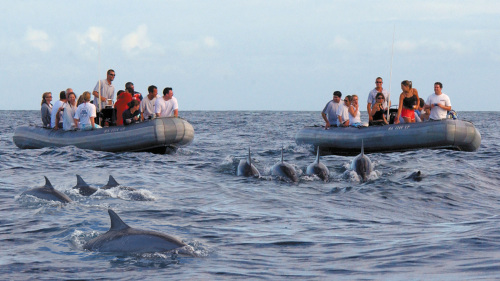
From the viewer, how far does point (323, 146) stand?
20.7m

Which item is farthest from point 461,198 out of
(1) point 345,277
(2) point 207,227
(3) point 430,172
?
(1) point 345,277

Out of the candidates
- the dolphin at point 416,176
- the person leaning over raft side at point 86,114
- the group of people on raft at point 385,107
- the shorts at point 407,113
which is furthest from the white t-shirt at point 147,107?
the dolphin at point 416,176

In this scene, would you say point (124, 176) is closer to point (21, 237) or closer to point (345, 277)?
point (21, 237)

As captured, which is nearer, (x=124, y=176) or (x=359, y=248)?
(x=359, y=248)

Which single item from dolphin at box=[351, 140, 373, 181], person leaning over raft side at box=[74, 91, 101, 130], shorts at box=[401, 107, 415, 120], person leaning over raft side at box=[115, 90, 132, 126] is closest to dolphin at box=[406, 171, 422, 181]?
dolphin at box=[351, 140, 373, 181]

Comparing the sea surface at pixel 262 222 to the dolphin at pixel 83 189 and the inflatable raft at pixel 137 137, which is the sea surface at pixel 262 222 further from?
the inflatable raft at pixel 137 137

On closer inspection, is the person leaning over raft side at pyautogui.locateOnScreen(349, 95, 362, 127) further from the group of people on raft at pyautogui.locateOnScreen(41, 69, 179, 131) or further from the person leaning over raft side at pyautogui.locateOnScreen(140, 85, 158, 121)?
the person leaning over raft side at pyautogui.locateOnScreen(140, 85, 158, 121)

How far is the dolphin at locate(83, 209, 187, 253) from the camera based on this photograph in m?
7.06

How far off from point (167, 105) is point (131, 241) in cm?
1243

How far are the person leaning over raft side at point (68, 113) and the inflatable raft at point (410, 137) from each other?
7830mm

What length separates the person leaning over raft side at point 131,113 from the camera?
18703 mm

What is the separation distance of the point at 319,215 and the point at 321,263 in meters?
3.21

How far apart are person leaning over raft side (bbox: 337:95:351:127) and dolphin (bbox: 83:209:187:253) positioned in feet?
43.7

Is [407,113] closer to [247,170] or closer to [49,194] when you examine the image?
[247,170]
